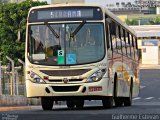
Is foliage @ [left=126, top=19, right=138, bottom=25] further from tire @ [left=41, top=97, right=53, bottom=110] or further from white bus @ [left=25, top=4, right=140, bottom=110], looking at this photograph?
white bus @ [left=25, top=4, right=140, bottom=110]

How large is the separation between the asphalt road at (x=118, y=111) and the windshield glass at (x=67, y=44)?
1.55 m

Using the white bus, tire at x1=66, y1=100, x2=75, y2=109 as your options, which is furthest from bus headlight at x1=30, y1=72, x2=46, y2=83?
tire at x1=66, y1=100, x2=75, y2=109

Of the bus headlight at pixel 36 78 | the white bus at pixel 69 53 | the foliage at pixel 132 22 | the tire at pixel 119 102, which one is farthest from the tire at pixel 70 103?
the foliage at pixel 132 22

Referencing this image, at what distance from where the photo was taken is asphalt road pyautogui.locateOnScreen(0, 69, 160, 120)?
57.9 ft

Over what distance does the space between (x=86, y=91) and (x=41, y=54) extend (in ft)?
5.81

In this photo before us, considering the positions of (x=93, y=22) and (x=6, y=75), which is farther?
(x=6, y=75)

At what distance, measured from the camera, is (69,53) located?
72.0 ft

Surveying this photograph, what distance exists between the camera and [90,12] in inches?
881

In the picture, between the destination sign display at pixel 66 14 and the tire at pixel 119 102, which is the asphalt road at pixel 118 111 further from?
the destination sign display at pixel 66 14

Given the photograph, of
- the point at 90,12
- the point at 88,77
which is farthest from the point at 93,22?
the point at 88,77

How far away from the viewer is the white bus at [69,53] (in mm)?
21734

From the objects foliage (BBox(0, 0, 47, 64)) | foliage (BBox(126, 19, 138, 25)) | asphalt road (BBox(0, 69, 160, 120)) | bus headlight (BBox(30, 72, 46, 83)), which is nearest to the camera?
asphalt road (BBox(0, 69, 160, 120))

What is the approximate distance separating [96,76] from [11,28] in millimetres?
39620

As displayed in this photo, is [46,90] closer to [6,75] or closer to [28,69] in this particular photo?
[28,69]
